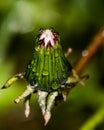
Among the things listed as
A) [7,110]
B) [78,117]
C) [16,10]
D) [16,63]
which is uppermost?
[16,10]

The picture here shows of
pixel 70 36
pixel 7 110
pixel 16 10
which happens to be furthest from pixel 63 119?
pixel 16 10

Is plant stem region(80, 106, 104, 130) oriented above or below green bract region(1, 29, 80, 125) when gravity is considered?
below

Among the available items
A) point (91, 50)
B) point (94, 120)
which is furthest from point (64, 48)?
point (94, 120)

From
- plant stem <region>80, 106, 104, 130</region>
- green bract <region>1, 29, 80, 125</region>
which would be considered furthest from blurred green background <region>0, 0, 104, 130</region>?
green bract <region>1, 29, 80, 125</region>

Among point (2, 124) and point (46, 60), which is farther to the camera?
point (2, 124)

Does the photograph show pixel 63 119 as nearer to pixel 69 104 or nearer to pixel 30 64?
pixel 69 104

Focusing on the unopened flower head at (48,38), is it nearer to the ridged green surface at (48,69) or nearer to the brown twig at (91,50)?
the ridged green surface at (48,69)

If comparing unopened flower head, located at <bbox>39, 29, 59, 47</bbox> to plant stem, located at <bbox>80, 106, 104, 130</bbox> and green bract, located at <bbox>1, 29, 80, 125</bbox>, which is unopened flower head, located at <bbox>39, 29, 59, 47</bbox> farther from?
plant stem, located at <bbox>80, 106, 104, 130</bbox>
